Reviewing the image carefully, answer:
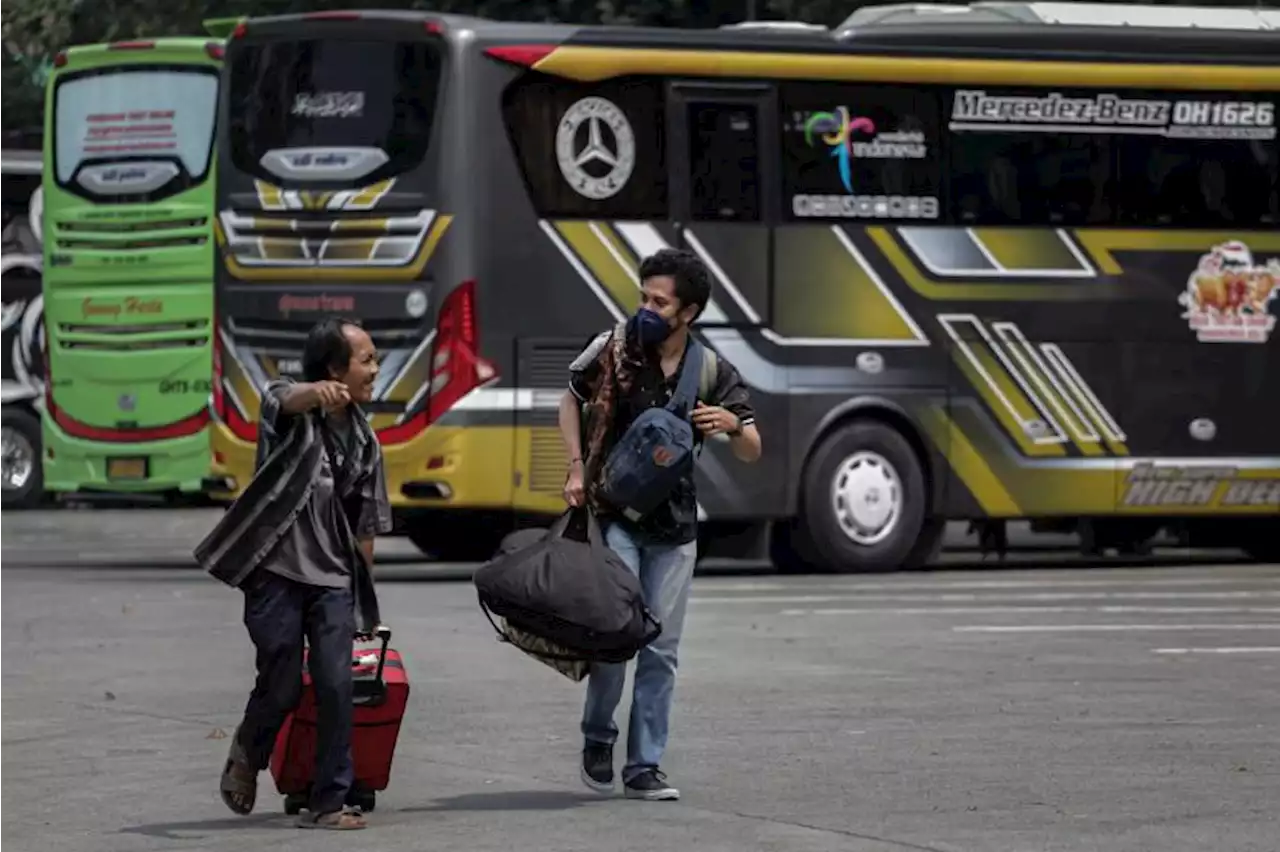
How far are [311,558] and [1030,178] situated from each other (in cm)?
1334

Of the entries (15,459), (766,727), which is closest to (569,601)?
(766,727)

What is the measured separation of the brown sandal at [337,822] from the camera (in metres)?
9.57

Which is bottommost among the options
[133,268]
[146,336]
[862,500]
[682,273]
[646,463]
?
[862,500]

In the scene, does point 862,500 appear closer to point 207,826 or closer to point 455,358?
point 455,358

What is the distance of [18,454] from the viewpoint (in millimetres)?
30625

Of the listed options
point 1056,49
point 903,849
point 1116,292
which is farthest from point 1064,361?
point 903,849

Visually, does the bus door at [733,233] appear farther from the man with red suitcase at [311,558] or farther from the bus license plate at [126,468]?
the man with red suitcase at [311,558]

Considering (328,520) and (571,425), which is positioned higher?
(571,425)

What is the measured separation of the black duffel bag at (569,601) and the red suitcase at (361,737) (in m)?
0.39

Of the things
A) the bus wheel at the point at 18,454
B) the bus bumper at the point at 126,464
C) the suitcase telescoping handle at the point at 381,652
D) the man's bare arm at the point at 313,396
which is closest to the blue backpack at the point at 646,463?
the suitcase telescoping handle at the point at 381,652

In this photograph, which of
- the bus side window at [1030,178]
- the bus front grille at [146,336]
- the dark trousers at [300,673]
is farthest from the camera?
the bus front grille at [146,336]

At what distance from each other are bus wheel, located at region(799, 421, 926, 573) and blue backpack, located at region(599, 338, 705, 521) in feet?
37.4

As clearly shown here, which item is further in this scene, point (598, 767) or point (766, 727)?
point (766, 727)

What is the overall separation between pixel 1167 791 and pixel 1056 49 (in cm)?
1280
